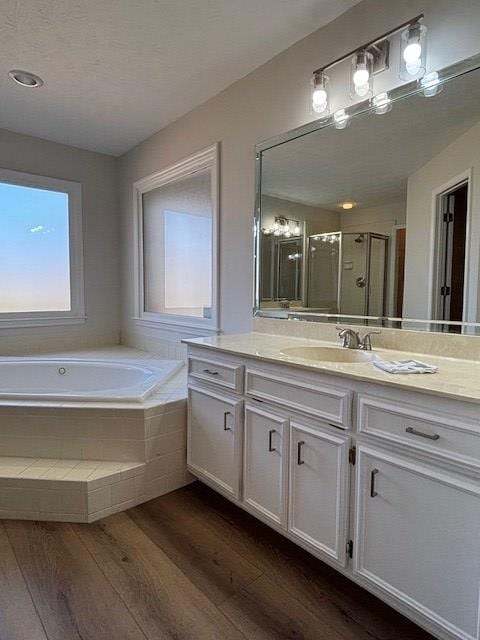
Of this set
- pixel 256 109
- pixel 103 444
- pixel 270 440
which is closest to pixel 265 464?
pixel 270 440

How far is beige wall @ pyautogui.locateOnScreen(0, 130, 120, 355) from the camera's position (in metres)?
3.34

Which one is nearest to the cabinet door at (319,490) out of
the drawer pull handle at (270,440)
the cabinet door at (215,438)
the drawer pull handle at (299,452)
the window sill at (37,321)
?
the drawer pull handle at (299,452)

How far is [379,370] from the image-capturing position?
132cm

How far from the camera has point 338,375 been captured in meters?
1.32

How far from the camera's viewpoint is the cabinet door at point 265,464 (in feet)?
5.08

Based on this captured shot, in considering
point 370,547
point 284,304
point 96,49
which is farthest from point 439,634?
point 96,49

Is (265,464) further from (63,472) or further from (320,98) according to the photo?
A: (320,98)

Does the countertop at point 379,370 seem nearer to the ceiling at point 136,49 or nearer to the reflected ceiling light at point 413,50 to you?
the reflected ceiling light at point 413,50

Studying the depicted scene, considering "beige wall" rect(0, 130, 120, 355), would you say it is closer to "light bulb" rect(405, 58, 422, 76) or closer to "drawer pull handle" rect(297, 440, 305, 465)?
"drawer pull handle" rect(297, 440, 305, 465)

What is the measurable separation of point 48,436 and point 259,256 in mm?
1603

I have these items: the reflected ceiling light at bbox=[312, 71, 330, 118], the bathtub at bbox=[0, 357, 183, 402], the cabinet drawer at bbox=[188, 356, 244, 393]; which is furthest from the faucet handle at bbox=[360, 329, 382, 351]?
the bathtub at bbox=[0, 357, 183, 402]

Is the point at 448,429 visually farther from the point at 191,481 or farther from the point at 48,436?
the point at 48,436

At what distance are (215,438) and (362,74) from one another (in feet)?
6.13

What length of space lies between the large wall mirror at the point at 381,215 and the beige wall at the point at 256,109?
0.32ft
